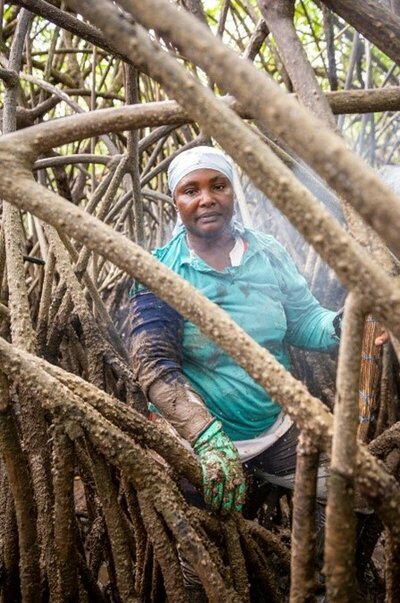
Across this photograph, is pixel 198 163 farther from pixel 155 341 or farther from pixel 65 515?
pixel 65 515

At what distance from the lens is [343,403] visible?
573 millimetres

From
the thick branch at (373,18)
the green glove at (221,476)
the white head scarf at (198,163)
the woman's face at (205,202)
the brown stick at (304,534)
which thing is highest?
the white head scarf at (198,163)

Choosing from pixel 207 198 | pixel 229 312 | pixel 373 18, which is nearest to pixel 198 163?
pixel 207 198

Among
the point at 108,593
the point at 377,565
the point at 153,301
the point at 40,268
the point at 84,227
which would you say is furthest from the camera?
the point at 40,268

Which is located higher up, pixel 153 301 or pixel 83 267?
pixel 83 267

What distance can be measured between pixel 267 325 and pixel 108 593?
36.7 inches

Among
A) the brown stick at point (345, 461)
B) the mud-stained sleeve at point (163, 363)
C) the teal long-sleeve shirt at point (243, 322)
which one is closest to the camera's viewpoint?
the brown stick at point (345, 461)

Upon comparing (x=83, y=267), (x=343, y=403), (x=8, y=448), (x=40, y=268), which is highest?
(x=40, y=268)

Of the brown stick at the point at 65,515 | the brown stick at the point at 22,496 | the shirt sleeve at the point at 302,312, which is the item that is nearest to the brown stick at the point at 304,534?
the brown stick at the point at 65,515

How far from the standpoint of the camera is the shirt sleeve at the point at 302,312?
145 centimetres

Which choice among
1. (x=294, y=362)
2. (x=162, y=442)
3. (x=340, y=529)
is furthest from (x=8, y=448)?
(x=294, y=362)

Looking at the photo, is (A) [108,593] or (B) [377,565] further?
(B) [377,565]

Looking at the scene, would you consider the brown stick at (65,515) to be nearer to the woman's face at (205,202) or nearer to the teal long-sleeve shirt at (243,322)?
the teal long-sleeve shirt at (243,322)

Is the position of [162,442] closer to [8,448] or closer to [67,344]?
[8,448]
